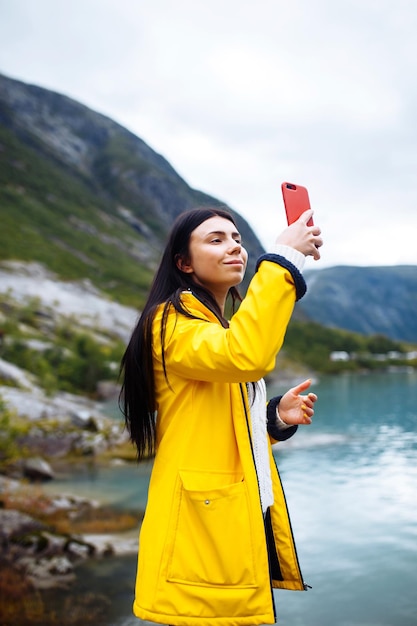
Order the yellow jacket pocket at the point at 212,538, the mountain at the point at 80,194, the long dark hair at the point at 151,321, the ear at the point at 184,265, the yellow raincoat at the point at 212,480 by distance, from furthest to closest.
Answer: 1. the mountain at the point at 80,194
2. the ear at the point at 184,265
3. the long dark hair at the point at 151,321
4. the yellow jacket pocket at the point at 212,538
5. the yellow raincoat at the point at 212,480

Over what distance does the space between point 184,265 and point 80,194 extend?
139m

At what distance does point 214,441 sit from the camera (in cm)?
218

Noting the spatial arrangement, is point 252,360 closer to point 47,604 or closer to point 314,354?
point 47,604

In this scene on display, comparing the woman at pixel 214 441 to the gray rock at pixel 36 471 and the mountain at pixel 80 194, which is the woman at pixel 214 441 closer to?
the gray rock at pixel 36 471

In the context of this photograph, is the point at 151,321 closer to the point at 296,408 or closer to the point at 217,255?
the point at 217,255

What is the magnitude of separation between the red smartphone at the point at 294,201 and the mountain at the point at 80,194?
5371 cm

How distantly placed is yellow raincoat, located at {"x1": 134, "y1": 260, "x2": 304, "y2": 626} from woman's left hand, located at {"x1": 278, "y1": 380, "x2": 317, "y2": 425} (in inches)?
20.4

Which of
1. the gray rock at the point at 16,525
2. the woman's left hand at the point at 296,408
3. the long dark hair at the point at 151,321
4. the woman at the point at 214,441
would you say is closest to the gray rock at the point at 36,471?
the gray rock at the point at 16,525

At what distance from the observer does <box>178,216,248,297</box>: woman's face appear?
7.90ft

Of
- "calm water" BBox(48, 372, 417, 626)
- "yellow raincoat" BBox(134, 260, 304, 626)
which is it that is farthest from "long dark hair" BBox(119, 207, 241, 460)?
"calm water" BBox(48, 372, 417, 626)

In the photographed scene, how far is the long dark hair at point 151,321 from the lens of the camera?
2361 millimetres

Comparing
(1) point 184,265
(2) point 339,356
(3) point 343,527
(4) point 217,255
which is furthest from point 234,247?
(2) point 339,356

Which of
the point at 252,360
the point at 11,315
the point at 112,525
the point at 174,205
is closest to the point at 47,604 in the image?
the point at 112,525

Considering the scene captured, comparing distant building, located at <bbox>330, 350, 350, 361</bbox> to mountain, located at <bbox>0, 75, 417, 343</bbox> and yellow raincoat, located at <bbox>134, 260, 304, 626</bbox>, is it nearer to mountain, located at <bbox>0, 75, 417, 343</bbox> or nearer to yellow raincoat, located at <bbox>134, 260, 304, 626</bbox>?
mountain, located at <bbox>0, 75, 417, 343</bbox>
